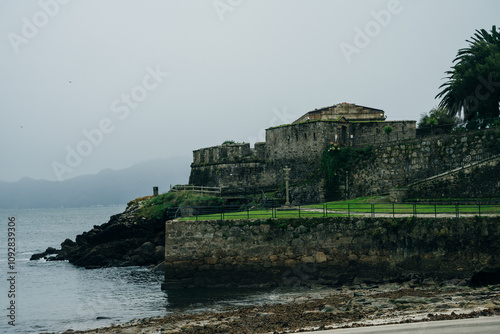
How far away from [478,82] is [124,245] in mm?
29848

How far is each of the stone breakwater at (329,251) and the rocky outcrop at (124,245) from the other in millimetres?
12455

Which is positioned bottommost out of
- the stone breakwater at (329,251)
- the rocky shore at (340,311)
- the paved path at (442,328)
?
the rocky shore at (340,311)

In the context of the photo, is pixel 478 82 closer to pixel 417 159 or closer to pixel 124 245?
pixel 417 159

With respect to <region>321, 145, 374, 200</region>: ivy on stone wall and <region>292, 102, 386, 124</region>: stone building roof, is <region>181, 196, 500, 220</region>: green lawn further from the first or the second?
<region>292, 102, 386, 124</region>: stone building roof

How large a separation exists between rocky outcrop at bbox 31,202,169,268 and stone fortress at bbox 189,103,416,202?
32.0ft

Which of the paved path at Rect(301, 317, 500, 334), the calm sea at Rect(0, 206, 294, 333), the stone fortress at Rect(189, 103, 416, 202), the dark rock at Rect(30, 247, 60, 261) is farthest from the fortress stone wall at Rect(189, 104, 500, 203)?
the paved path at Rect(301, 317, 500, 334)

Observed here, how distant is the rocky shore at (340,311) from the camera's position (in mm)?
18641

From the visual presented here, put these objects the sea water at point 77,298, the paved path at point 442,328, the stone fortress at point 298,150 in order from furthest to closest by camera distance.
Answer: the stone fortress at point 298,150 → the sea water at point 77,298 → the paved path at point 442,328

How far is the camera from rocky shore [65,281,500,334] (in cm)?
1864

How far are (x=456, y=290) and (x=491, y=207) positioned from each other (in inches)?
317

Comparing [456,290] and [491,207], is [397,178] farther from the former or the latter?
[456,290]

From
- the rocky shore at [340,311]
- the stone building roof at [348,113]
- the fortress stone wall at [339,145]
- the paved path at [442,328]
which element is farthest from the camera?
the stone building roof at [348,113]

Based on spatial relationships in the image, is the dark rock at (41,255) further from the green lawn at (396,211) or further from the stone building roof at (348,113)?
the green lawn at (396,211)

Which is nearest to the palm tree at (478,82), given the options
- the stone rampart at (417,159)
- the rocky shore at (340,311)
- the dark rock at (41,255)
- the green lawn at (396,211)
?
the stone rampart at (417,159)
